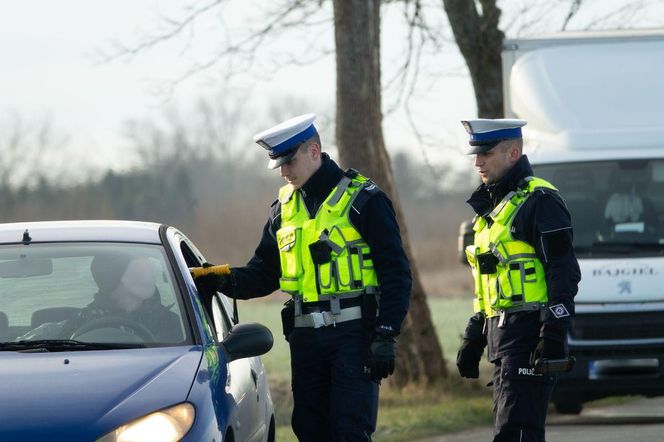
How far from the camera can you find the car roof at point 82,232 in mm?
6246

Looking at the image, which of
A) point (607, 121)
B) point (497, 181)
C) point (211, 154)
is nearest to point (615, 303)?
point (607, 121)

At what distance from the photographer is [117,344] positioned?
5.72 m

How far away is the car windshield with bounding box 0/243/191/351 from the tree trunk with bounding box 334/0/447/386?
7.74 m

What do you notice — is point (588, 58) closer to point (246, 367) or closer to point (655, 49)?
point (655, 49)

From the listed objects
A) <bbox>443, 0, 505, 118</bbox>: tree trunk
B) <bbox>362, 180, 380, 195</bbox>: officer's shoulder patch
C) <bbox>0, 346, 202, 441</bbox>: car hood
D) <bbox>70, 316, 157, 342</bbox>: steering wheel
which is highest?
<bbox>443, 0, 505, 118</bbox>: tree trunk

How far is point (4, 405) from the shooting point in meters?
4.94

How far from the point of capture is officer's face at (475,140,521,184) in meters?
6.47

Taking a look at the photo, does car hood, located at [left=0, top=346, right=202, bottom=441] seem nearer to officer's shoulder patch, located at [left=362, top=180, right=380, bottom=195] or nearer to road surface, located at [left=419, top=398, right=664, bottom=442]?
officer's shoulder patch, located at [left=362, top=180, right=380, bottom=195]

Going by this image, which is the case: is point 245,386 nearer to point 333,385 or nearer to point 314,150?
point 333,385

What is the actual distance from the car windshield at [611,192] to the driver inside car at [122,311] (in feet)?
18.9

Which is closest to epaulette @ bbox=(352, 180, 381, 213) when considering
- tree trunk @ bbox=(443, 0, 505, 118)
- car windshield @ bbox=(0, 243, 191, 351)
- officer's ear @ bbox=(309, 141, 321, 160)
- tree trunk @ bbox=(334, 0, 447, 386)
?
officer's ear @ bbox=(309, 141, 321, 160)

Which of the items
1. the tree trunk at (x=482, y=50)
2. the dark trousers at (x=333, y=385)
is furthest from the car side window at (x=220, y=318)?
A: the tree trunk at (x=482, y=50)

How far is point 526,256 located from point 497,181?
376mm

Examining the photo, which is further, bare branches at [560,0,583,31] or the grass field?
bare branches at [560,0,583,31]
